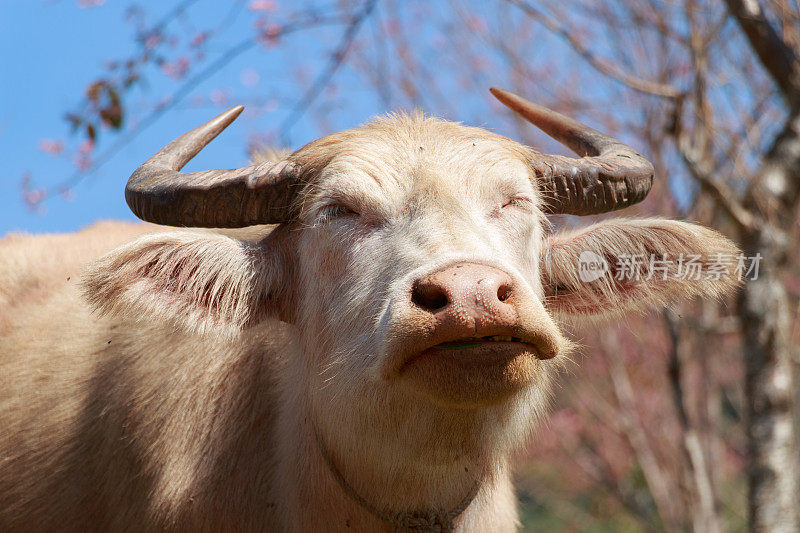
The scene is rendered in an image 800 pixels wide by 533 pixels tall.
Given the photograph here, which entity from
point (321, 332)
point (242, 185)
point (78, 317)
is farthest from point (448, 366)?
point (78, 317)

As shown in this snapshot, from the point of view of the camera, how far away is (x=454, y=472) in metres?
2.91

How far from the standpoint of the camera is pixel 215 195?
3129 mm

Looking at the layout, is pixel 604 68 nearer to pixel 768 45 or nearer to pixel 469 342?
pixel 768 45

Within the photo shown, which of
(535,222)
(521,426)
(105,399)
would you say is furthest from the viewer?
(105,399)

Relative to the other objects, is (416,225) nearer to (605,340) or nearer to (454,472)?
(454,472)

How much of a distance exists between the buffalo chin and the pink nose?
0.14 m

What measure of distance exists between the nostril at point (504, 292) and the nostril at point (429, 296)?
0.16 m

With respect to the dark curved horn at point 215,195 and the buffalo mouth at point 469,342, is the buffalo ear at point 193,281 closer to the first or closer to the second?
the dark curved horn at point 215,195

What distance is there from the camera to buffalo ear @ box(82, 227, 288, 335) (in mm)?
2971

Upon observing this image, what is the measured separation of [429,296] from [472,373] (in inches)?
10.6

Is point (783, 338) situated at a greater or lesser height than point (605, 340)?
greater

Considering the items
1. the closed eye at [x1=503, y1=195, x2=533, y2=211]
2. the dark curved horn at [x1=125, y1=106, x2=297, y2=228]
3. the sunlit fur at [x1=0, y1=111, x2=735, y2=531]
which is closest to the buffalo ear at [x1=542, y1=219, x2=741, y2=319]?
→ the sunlit fur at [x1=0, y1=111, x2=735, y2=531]

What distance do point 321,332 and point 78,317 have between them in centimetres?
167

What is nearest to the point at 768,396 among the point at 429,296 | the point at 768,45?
the point at 768,45
